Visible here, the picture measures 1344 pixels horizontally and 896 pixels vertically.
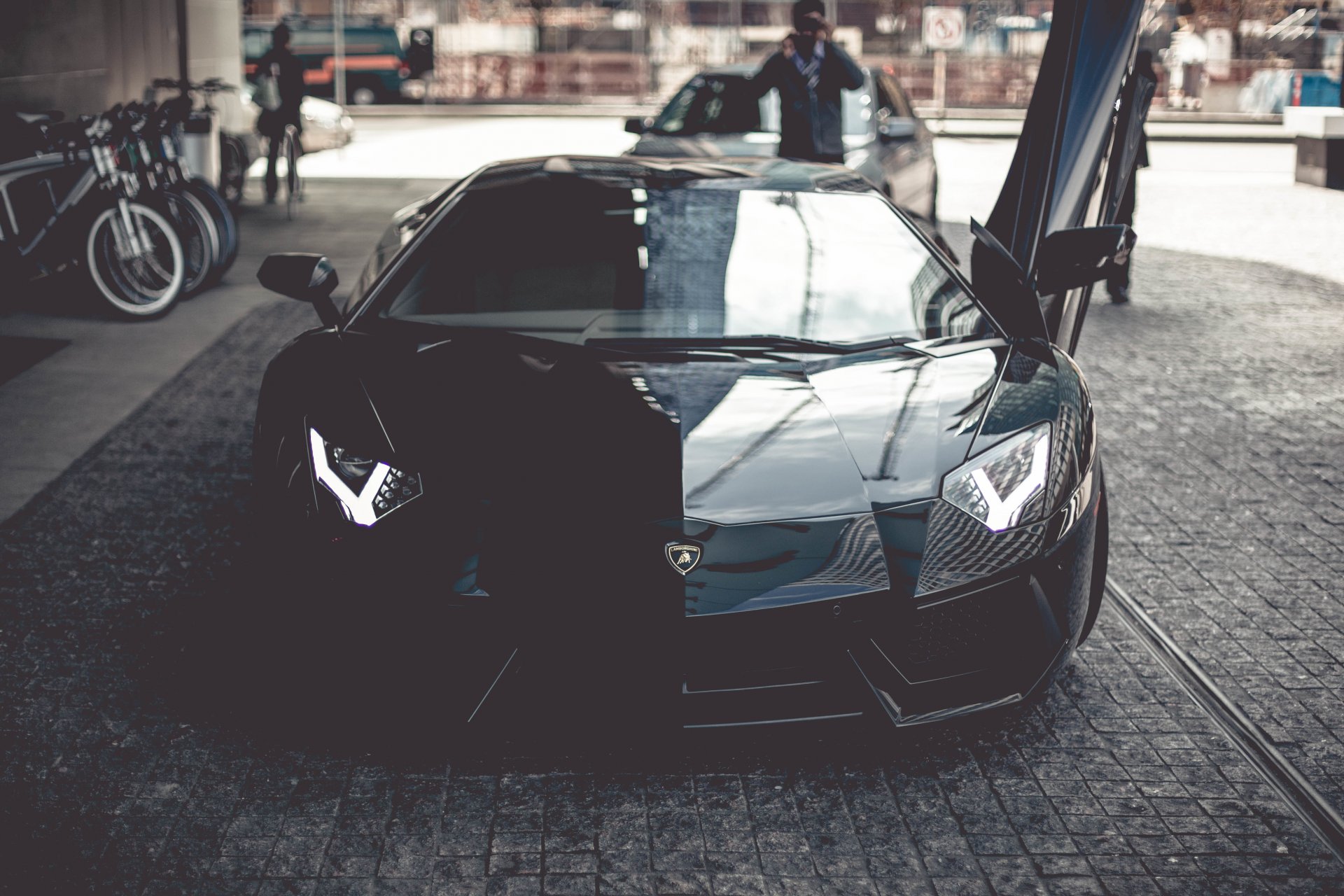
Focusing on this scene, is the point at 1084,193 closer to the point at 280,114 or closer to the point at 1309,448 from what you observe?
the point at 1309,448

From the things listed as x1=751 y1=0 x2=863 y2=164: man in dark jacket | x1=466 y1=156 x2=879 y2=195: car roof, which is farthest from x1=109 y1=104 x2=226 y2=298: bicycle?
x1=466 y1=156 x2=879 y2=195: car roof

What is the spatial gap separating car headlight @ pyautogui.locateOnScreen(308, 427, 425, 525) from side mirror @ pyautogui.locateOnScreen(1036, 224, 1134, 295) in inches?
87.2

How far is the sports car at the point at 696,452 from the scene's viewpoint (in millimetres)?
3072

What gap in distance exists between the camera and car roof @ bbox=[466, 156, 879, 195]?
4707 millimetres

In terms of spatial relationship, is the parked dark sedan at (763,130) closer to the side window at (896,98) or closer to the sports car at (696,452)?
the side window at (896,98)

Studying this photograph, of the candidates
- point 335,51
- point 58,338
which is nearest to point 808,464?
point 58,338

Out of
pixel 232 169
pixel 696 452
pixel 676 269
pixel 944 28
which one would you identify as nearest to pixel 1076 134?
pixel 676 269

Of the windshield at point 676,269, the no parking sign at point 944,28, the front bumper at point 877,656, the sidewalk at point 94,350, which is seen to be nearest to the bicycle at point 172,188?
the sidewalk at point 94,350

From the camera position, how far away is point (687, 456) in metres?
3.35

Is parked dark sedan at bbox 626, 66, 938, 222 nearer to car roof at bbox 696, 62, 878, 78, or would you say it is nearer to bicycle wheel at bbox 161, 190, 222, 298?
car roof at bbox 696, 62, 878, 78

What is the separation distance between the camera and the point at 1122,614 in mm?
4387

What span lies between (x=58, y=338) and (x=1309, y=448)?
6.77 meters

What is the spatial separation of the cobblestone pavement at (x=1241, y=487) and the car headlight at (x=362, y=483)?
226cm

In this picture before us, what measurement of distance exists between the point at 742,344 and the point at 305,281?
1.43m
